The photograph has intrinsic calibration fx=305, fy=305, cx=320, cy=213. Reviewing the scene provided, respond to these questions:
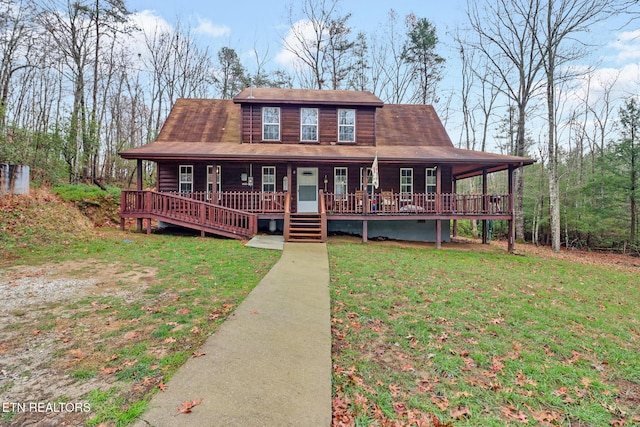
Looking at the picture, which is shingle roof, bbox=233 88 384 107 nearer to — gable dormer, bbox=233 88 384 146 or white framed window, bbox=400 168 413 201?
gable dormer, bbox=233 88 384 146

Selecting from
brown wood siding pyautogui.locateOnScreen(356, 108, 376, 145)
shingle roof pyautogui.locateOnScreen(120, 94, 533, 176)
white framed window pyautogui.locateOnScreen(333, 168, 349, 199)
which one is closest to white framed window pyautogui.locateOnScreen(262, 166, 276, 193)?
shingle roof pyautogui.locateOnScreen(120, 94, 533, 176)

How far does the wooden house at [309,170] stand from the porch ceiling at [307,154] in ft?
0.14

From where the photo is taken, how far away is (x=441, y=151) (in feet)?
46.5

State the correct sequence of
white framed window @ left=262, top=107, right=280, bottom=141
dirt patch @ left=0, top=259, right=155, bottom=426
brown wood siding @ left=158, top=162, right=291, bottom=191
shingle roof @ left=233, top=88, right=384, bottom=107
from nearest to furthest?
dirt patch @ left=0, top=259, right=155, bottom=426
brown wood siding @ left=158, top=162, right=291, bottom=191
shingle roof @ left=233, top=88, right=384, bottom=107
white framed window @ left=262, top=107, right=280, bottom=141

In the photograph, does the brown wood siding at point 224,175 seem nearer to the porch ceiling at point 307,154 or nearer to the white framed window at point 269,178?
the white framed window at point 269,178

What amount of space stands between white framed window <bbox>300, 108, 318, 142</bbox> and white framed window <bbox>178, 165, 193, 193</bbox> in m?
5.55

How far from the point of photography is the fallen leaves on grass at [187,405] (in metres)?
2.31

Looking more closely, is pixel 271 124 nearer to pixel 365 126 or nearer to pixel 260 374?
pixel 365 126

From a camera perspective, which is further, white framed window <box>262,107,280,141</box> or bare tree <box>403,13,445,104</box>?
bare tree <box>403,13,445,104</box>

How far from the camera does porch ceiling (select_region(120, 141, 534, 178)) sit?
12.1m

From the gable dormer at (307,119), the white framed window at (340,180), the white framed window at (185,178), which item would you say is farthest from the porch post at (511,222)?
the white framed window at (185,178)

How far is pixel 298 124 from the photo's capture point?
1489 cm

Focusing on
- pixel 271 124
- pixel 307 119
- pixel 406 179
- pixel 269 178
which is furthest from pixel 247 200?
pixel 406 179

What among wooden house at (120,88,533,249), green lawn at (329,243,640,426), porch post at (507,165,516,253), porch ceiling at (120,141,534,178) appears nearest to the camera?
green lawn at (329,243,640,426)
